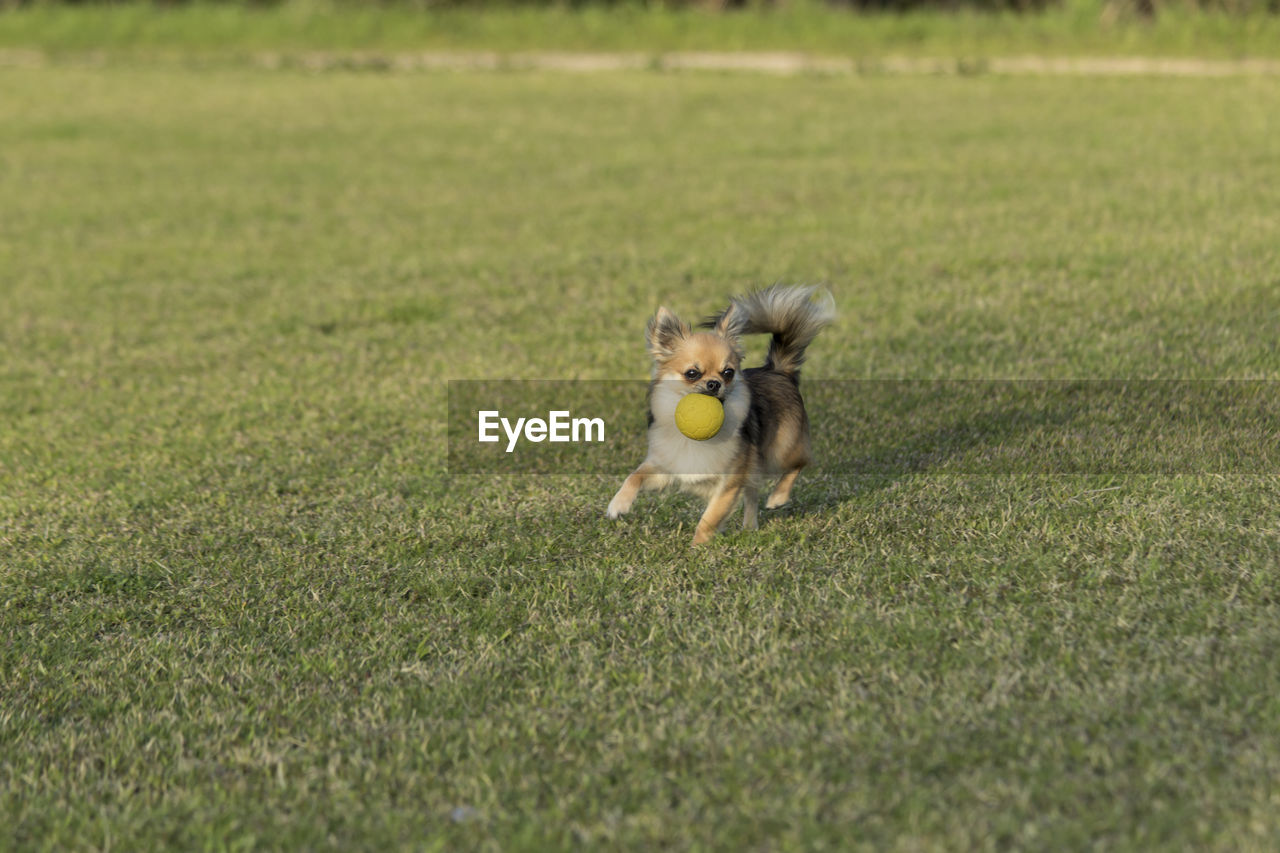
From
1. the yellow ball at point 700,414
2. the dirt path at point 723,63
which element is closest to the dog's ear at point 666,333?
the yellow ball at point 700,414

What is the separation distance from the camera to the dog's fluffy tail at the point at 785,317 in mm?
5625

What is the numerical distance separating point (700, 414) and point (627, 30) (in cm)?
2551

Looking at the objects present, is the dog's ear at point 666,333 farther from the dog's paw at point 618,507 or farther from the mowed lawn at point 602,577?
the mowed lawn at point 602,577

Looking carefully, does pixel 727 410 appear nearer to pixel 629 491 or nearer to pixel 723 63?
pixel 629 491

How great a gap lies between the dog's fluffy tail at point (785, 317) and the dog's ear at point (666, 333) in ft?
1.12

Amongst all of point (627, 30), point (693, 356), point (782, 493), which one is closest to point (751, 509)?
point (782, 493)

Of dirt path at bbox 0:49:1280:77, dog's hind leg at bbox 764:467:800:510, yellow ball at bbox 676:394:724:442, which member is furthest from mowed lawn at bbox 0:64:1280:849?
dirt path at bbox 0:49:1280:77

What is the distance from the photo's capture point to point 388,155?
19812 millimetres

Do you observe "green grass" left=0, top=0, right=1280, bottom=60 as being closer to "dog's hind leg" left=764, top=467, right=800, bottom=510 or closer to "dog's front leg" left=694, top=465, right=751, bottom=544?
"dog's hind leg" left=764, top=467, right=800, bottom=510

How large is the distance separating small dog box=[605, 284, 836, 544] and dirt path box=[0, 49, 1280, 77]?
64.1 ft

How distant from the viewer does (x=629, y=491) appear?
5.16 m

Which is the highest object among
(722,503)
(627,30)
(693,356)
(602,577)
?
(627,30)

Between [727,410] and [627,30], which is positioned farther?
[627,30]

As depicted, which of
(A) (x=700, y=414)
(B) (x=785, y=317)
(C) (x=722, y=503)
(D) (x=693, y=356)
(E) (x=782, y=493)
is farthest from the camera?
(E) (x=782, y=493)
